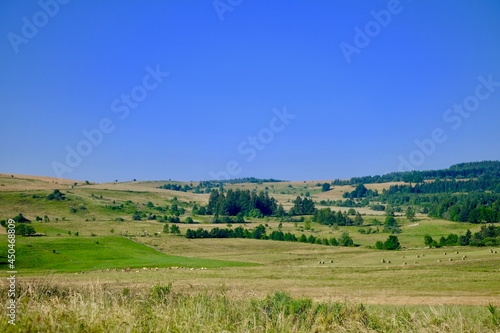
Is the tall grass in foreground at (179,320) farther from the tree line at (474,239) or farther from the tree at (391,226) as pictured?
the tree at (391,226)

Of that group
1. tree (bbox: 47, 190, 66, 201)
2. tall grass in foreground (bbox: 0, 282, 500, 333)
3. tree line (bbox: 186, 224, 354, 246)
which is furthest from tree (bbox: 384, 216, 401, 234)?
tall grass in foreground (bbox: 0, 282, 500, 333)

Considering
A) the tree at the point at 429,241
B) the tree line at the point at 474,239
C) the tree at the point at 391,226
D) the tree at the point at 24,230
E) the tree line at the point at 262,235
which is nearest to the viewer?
the tree line at the point at 474,239

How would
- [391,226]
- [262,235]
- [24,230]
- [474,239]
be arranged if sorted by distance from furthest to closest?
[391,226]
[262,235]
[474,239]
[24,230]

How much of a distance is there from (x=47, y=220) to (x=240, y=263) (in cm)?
5998

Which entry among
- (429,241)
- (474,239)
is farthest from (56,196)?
(474,239)

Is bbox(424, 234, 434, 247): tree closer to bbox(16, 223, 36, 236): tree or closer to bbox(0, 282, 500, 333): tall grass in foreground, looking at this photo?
bbox(16, 223, 36, 236): tree

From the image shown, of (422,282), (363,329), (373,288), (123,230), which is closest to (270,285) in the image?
(373,288)

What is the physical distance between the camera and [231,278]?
167 ft

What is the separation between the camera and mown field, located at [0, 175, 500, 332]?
9.60 meters

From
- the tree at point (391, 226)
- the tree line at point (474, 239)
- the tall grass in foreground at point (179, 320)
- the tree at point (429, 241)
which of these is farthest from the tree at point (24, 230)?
the tall grass in foreground at point (179, 320)

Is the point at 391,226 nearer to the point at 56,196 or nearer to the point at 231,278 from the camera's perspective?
the point at 231,278

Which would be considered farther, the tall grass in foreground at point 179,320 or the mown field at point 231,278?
the mown field at point 231,278

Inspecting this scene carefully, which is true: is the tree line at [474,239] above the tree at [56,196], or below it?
below

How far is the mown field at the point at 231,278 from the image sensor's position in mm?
9602
